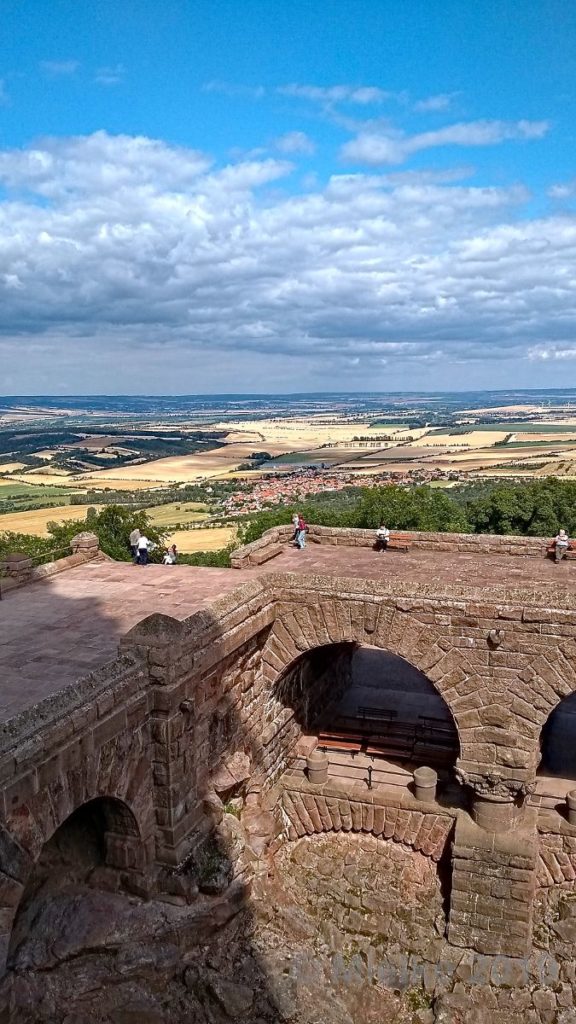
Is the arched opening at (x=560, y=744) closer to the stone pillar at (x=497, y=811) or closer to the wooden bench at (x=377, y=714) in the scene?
the stone pillar at (x=497, y=811)

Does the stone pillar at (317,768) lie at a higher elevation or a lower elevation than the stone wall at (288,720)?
lower

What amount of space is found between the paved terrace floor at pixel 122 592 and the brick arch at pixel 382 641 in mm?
956

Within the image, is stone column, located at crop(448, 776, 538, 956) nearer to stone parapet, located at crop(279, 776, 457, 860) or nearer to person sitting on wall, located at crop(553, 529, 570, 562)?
stone parapet, located at crop(279, 776, 457, 860)

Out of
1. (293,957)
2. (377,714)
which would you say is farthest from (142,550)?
(293,957)

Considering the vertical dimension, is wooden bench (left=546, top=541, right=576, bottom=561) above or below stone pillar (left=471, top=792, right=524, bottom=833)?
above

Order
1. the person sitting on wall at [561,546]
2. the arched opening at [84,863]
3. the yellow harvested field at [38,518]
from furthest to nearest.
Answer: the yellow harvested field at [38,518] → the person sitting on wall at [561,546] → the arched opening at [84,863]

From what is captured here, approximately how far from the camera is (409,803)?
12281mm

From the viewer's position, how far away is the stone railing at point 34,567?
1445 centimetres

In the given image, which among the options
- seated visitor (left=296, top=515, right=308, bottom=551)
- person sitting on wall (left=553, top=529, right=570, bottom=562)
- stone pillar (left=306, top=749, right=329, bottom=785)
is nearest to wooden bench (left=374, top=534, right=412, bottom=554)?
seated visitor (left=296, top=515, right=308, bottom=551)

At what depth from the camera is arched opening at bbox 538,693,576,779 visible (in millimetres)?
13516

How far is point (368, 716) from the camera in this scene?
51.7ft

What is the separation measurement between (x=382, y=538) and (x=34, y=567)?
26.0 feet

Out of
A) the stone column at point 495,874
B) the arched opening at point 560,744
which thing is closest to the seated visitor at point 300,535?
the arched opening at point 560,744

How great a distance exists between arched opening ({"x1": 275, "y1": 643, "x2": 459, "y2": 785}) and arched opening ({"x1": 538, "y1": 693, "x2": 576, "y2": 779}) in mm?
1836
